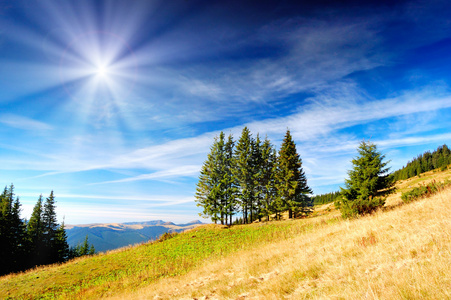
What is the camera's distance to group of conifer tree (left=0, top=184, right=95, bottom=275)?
36.4 metres

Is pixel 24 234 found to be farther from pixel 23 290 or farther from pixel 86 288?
pixel 86 288

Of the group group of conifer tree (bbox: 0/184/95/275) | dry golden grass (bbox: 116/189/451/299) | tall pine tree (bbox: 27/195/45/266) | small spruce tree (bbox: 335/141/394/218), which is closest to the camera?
dry golden grass (bbox: 116/189/451/299)

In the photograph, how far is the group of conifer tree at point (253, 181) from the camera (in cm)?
3170

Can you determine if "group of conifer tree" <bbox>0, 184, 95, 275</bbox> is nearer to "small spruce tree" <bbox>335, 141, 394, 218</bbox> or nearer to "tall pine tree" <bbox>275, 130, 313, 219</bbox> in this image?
"tall pine tree" <bbox>275, 130, 313, 219</bbox>

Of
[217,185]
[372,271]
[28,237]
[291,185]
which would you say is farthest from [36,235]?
[372,271]

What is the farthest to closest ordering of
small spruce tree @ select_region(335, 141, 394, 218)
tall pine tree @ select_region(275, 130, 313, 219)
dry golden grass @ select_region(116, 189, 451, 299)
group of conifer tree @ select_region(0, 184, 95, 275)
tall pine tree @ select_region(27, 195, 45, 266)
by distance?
tall pine tree @ select_region(27, 195, 45, 266), group of conifer tree @ select_region(0, 184, 95, 275), tall pine tree @ select_region(275, 130, 313, 219), small spruce tree @ select_region(335, 141, 394, 218), dry golden grass @ select_region(116, 189, 451, 299)

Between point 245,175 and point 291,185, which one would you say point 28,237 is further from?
point 291,185

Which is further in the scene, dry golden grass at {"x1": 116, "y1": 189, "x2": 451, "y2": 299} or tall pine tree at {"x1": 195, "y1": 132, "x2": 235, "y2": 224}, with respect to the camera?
tall pine tree at {"x1": 195, "y1": 132, "x2": 235, "y2": 224}

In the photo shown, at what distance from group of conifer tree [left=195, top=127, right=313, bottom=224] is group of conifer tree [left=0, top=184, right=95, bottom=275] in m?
36.5

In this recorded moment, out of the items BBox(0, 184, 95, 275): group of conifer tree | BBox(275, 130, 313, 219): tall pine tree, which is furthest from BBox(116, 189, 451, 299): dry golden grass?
BBox(0, 184, 95, 275): group of conifer tree

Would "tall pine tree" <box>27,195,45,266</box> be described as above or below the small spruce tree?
below

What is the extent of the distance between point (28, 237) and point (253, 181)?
49814 millimetres

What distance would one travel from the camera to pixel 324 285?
16.0 ft

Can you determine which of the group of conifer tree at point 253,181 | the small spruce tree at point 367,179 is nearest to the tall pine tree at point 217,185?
the group of conifer tree at point 253,181
